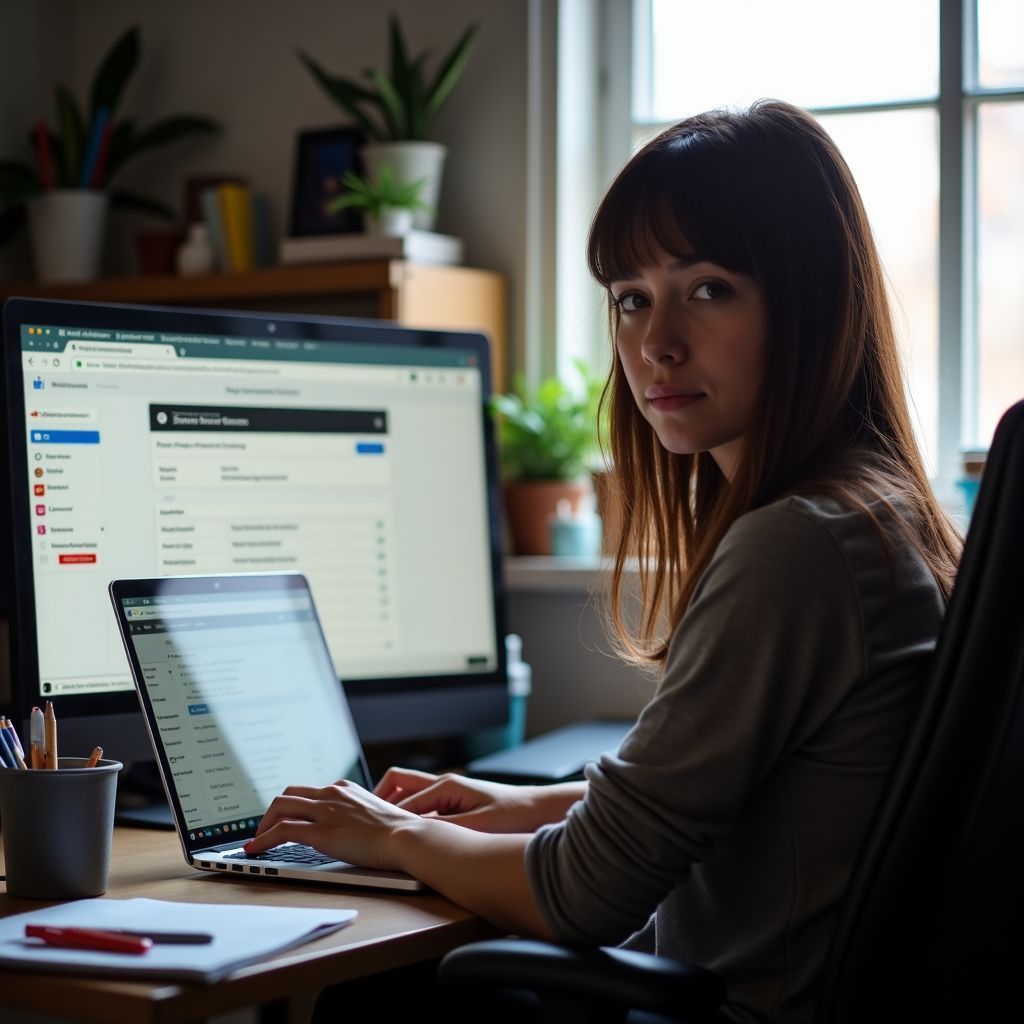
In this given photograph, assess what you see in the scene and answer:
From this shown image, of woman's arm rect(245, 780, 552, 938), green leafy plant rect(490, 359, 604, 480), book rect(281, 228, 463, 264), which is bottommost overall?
woman's arm rect(245, 780, 552, 938)

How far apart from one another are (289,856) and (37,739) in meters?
0.23

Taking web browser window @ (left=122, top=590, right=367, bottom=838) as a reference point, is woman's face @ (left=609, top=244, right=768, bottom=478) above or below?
above

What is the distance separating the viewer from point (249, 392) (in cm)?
149

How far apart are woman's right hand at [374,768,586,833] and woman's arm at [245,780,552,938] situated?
10 cm

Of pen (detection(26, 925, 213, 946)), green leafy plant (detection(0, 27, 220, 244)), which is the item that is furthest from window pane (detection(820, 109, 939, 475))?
pen (detection(26, 925, 213, 946))

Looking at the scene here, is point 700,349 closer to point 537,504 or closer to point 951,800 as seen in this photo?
point 951,800

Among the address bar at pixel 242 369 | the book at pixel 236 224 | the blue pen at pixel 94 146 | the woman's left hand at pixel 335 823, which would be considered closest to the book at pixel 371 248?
the book at pixel 236 224

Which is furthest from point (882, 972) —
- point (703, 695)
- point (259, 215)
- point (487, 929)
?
point (259, 215)

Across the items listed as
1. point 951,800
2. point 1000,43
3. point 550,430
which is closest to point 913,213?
point 1000,43

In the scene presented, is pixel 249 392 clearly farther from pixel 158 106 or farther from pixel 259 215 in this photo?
pixel 158 106

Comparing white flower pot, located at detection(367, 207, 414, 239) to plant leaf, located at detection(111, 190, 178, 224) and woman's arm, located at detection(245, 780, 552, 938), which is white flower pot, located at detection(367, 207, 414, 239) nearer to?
plant leaf, located at detection(111, 190, 178, 224)

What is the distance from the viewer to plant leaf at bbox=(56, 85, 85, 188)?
101 inches

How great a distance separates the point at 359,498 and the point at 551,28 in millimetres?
1070

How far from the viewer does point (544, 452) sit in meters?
2.20
